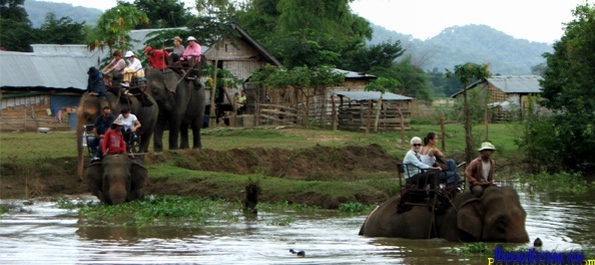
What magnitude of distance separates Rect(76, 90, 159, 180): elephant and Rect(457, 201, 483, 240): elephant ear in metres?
10.1

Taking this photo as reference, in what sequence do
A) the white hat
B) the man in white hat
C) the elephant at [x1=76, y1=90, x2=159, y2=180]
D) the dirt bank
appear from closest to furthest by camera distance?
1. the man in white hat
2. the white hat
3. the dirt bank
4. the elephant at [x1=76, y1=90, x2=159, y2=180]


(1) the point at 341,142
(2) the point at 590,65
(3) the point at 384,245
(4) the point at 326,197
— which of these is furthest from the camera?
(1) the point at 341,142

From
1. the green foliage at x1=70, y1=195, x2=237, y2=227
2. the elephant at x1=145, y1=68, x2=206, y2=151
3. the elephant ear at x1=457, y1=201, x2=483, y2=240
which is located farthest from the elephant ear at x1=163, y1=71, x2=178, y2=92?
the elephant ear at x1=457, y1=201, x2=483, y2=240

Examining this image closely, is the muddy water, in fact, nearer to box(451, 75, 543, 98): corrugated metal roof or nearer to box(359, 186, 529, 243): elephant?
box(359, 186, 529, 243): elephant

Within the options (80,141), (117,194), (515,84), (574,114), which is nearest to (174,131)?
(80,141)

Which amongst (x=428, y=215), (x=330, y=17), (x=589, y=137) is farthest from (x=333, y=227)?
(x=330, y=17)

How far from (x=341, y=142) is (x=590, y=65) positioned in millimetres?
7674

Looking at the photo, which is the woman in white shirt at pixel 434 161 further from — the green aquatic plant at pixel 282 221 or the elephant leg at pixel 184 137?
the elephant leg at pixel 184 137

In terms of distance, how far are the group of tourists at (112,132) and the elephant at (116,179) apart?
0.27 meters

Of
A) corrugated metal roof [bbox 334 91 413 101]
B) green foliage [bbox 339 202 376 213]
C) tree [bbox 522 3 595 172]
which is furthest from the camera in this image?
corrugated metal roof [bbox 334 91 413 101]

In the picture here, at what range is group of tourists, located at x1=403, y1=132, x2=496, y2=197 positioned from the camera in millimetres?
15688

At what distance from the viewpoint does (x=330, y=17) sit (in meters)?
64.8

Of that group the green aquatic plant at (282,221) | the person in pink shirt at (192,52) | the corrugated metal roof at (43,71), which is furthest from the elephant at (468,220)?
the corrugated metal roof at (43,71)

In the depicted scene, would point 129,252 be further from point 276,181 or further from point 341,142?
point 341,142
